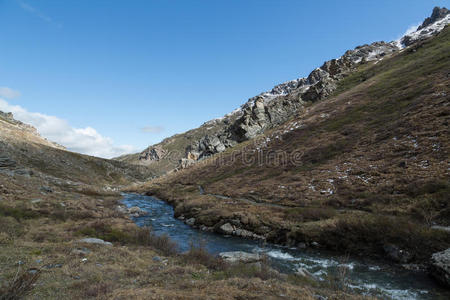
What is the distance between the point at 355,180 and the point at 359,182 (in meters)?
1.01

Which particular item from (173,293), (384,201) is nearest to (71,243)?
(173,293)

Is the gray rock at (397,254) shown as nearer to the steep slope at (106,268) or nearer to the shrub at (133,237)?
the steep slope at (106,268)

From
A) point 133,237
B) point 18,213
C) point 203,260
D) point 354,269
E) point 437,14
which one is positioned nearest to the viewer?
point 203,260

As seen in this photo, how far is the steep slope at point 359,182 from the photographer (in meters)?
18.1

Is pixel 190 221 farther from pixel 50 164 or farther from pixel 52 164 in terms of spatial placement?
pixel 52 164

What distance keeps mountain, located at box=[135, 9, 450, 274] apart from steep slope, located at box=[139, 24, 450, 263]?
0.29 ft

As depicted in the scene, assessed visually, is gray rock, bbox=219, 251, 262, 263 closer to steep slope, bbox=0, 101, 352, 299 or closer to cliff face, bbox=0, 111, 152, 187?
steep slope, bbox=0, 101, 352, 299

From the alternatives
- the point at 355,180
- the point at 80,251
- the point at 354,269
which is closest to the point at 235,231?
the point at 354,269

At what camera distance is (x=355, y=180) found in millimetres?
29453

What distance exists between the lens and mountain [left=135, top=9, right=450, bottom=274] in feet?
59.4

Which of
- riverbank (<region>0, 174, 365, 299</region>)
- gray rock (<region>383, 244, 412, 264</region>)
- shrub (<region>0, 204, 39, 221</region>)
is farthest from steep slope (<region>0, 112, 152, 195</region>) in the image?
gray rock (<region>383, 244, 412, 264</region>)

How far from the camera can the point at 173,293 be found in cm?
767

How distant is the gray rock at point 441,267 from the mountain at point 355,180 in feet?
5.90


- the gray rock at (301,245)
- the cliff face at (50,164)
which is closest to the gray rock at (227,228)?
the gray rock at (301,245)
